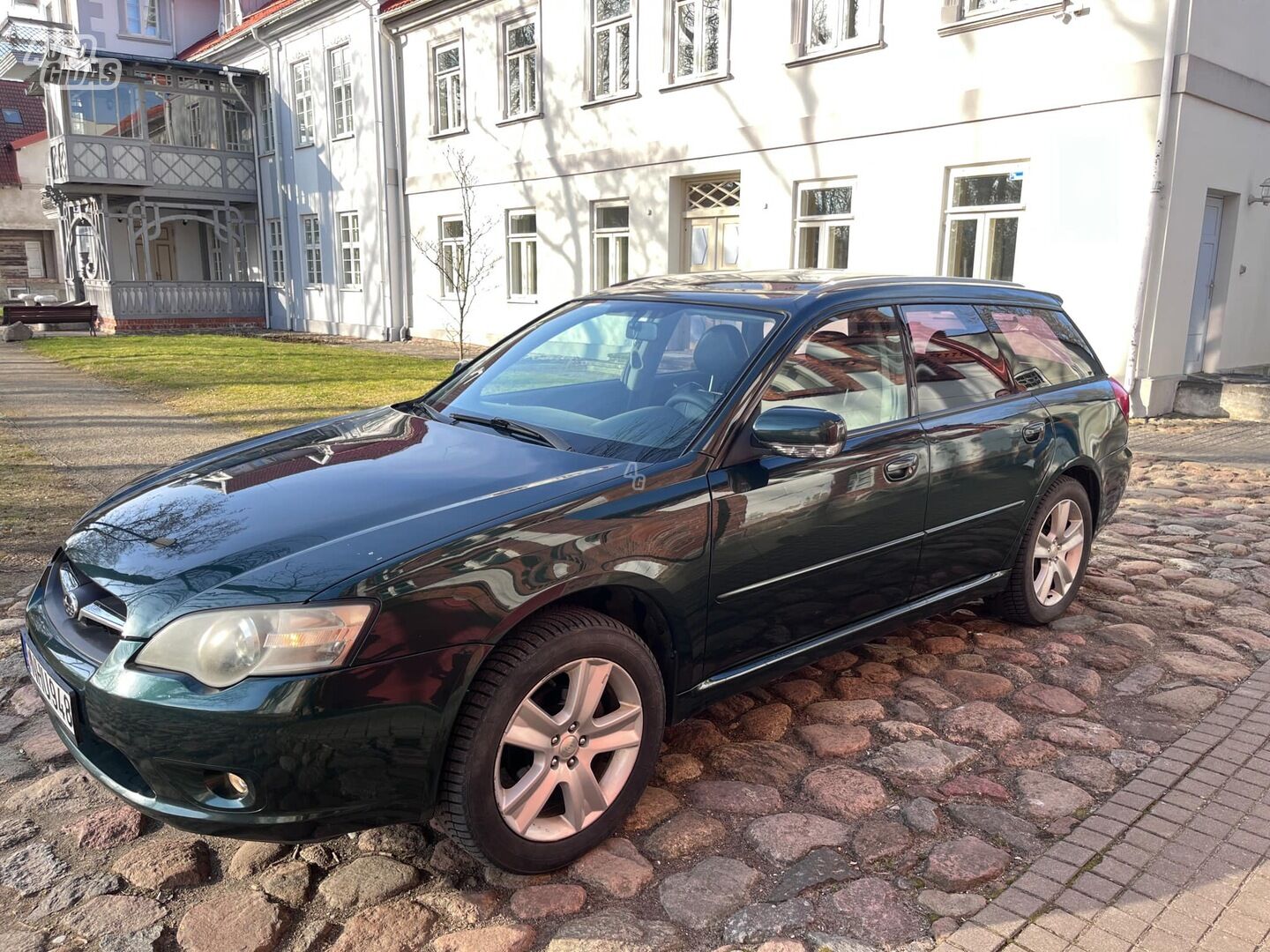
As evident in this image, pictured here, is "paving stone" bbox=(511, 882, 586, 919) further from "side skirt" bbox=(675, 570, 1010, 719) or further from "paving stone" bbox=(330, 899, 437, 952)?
"side skirt" bbox=(675, 570, 1010, 719)

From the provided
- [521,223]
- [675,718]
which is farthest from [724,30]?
[675,718]

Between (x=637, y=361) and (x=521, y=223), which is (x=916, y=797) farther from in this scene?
(x=521, y=223)

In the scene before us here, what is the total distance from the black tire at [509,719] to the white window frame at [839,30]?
12045 mm

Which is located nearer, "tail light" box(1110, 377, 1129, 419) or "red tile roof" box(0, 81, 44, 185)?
"tail light" box(1110, 377, 1129, 419)

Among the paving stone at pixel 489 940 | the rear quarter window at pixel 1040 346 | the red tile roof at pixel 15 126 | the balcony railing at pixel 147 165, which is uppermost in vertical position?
the red tile roof at pixel 15 126

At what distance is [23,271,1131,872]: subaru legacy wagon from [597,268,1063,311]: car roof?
24 millimetres

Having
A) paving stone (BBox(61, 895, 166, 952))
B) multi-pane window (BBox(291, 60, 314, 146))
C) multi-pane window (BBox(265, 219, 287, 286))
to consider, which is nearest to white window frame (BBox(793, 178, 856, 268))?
paving stone (BBox(61, 895, 166, 952))

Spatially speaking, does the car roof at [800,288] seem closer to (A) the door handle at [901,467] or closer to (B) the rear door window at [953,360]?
(B) the rear door window at [953,360]

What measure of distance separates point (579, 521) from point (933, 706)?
2023 mm

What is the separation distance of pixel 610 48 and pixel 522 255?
4.54 m

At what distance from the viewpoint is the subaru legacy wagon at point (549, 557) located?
8.12 feet

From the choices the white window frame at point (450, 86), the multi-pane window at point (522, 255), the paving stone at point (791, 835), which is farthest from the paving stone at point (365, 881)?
the white window frame at point (450, 86)

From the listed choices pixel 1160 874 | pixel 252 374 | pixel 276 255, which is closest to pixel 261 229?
pixel 276 255

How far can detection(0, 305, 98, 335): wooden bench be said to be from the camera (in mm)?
24547
